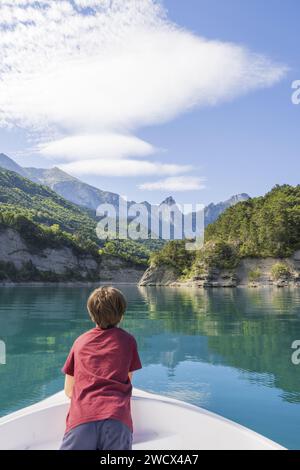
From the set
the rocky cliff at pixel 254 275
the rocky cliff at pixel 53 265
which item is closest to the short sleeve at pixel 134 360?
the rocky cliff at pixel 254 275

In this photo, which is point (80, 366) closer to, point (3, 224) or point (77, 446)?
point (77, 446)

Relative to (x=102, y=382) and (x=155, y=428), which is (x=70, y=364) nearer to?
(x=102, y=382)

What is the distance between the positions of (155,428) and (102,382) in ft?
7.46

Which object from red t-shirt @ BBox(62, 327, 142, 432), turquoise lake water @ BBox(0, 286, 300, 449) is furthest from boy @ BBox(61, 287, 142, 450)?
turquoise lake water @ BBox(0, 286, 300, 449)

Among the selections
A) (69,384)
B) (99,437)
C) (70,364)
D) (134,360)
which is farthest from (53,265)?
(99,437)

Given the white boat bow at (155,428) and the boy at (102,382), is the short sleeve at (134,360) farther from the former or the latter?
the white boat bow at (155,428)

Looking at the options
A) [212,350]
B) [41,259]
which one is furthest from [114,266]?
[212,350]

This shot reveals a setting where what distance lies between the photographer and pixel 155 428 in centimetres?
580

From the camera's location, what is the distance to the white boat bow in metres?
5.16

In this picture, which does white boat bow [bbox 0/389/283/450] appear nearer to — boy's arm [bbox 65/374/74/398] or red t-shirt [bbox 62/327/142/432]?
boy's arm [bbox 65/374/74/398]

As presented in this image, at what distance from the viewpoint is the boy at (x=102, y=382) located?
149 inches

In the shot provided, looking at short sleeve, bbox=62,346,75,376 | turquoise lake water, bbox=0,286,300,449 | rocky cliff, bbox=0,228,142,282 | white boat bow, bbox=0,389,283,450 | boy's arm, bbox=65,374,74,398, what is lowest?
turquoise lake water, bbox=0,286,300,449

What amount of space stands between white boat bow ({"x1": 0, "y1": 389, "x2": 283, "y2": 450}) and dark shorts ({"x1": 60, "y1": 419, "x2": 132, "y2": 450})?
1.71 m

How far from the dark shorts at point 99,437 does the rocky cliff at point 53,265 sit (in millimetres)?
99942
